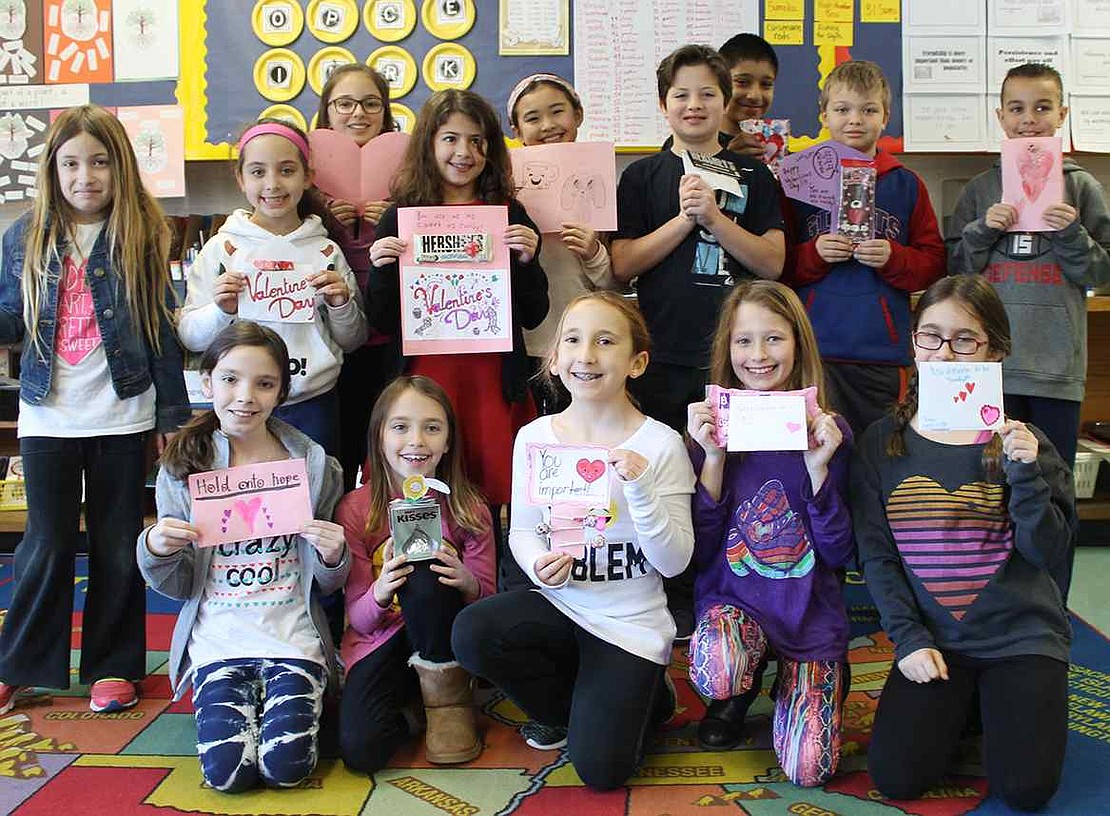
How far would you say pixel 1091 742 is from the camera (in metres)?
2.09

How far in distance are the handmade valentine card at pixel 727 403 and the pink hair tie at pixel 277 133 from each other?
45.9 inches

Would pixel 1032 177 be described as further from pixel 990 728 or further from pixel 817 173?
pixel 990 728

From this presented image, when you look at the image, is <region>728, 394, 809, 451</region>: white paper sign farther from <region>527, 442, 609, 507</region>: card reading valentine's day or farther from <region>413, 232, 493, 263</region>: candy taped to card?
<region>413, 232, 493, 263</region>: candy taped to card

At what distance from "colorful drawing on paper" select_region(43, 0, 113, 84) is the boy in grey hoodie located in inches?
132

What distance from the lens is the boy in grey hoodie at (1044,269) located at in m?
2.61

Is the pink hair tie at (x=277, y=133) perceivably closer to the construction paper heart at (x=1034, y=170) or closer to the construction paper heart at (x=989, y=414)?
the construction paper heart at (x=989, y=414)

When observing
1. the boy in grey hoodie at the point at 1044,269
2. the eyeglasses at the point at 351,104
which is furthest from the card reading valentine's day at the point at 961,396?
the eyeglasses at the point at 351,104

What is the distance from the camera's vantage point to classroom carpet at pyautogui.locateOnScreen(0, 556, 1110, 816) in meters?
1.85

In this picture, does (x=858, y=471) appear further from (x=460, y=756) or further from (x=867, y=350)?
(x=460, y=756)

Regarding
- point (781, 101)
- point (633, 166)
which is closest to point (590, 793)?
point (633, 166)

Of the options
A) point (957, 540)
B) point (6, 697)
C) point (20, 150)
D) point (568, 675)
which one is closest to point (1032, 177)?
point (957, 540)

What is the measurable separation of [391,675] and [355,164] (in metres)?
1.30

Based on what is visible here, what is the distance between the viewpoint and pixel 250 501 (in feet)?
6.83

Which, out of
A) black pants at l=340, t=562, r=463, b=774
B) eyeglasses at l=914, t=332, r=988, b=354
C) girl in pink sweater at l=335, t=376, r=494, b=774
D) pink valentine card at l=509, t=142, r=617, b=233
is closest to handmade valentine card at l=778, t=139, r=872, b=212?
pink valentine card at l=509, t=142, r=617, b=233
